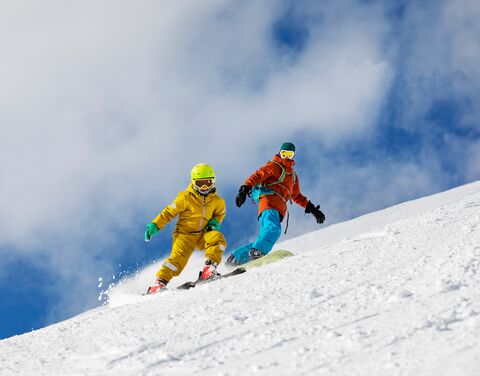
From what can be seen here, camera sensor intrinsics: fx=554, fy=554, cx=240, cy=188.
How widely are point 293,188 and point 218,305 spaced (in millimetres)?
5722

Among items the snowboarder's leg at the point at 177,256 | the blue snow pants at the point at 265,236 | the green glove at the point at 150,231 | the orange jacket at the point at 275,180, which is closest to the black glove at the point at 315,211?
the orange jacket at the point at 275,180

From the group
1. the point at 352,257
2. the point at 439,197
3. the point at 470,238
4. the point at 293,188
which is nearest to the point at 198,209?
the point at 293,188

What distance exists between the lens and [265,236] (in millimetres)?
8469

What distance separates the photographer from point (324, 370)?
246 cm

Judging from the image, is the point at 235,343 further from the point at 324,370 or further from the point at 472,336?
the point at 472,336

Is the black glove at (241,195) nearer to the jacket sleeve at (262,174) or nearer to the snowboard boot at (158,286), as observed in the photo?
the jacket sleeve at (262,174)

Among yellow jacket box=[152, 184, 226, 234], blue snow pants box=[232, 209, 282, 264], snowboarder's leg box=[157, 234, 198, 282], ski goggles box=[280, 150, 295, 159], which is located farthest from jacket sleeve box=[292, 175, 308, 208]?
snowboarder's leg box=[157, 234, 198, 282]

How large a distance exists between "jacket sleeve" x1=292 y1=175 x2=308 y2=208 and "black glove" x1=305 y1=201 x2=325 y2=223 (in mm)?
73

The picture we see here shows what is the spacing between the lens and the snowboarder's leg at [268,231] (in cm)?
839

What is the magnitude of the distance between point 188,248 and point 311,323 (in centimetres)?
498

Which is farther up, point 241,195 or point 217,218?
point 241,195

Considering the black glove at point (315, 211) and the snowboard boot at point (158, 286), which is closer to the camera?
the snowboard boot at point (158, 286)

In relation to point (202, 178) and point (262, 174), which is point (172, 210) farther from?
point (262, 174)

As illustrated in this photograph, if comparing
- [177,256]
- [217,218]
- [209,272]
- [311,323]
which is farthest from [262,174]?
[311,323]
